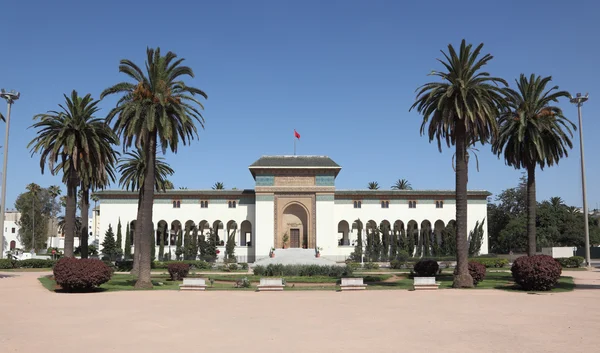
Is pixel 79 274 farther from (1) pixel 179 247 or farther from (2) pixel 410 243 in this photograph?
(2) pixel 410 243

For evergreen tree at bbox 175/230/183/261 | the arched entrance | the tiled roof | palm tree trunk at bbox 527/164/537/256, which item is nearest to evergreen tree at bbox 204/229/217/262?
evergreen tree at bbox 175/230/183/261

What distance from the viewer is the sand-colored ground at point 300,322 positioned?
11.7 metres

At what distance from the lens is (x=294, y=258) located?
52.6m

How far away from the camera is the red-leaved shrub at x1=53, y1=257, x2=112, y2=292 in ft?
77.1

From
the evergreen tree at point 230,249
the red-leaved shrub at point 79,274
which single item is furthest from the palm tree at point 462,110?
the evergreen tree at point 230,249


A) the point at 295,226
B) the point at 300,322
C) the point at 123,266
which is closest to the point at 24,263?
the point at 123,266

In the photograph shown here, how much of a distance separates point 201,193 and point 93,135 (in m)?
26.9

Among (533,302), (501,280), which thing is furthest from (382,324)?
(501,280)

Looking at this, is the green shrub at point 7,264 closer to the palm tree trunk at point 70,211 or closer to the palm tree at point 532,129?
the palm tree trunk at point 70,211

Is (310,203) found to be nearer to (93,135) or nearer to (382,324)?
(93,135)

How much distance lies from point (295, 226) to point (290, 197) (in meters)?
3.70

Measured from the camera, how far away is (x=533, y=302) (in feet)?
64.6

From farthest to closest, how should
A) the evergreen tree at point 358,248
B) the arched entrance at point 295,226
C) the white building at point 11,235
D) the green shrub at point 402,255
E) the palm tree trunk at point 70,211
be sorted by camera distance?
the white building at point 11,235 < the arched entrance at point 295,226 < the evergreen tree at point 358,248 < the green shrub at point 402,255 < the palm tree trunk at point 70,211

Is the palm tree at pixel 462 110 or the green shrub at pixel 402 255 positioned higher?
the palm tree at pixel 462 110
